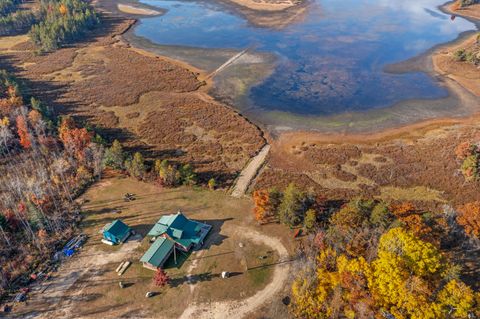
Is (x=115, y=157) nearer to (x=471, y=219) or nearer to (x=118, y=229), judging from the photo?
(x=118, y=229)

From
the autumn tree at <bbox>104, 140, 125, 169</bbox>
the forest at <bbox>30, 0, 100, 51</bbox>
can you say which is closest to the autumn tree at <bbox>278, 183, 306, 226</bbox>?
the autumn tree at <bbox>104, 140, 125, 169</bbox>

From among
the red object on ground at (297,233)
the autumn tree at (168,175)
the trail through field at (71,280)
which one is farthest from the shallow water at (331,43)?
the trail through field at (71,280)

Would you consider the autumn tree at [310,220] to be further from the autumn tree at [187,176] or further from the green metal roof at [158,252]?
the autumn tree at [187,176]

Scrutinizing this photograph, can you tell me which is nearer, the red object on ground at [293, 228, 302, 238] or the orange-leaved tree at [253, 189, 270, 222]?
the red object on ground at [293, 228, 302, 238]

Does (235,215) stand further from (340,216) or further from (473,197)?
(473,197)

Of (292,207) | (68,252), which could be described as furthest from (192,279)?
(68,252)

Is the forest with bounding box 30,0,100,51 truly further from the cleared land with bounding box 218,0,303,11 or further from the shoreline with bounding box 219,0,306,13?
the cleared land with bounding box 218,0,303,11

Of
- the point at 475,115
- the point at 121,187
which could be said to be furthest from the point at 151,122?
the point at 475,115
